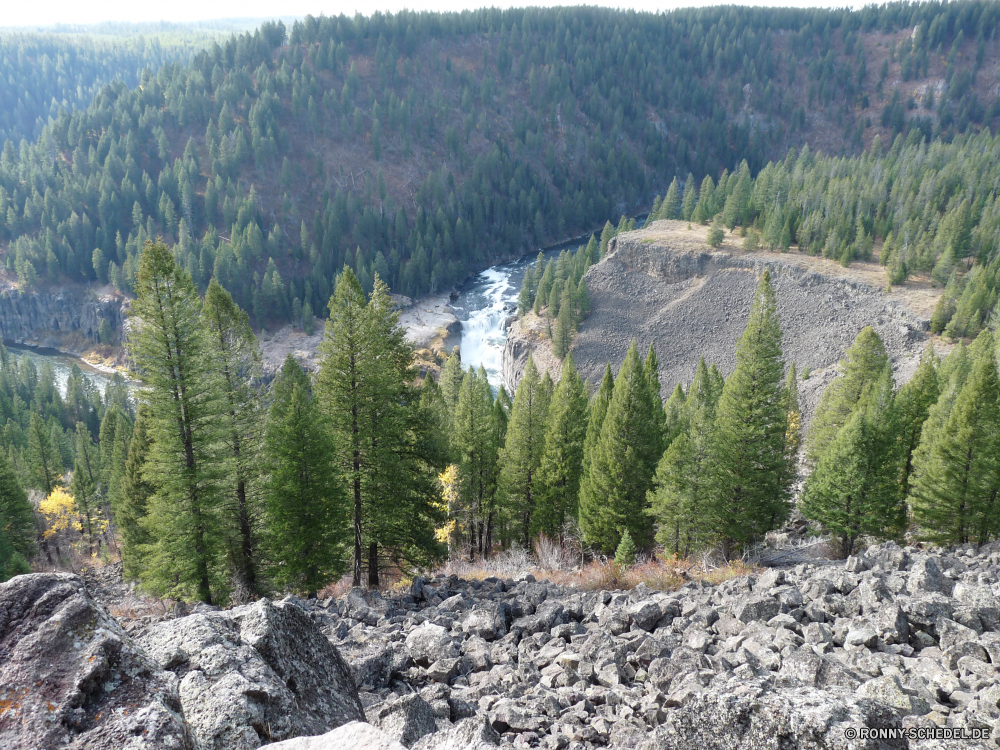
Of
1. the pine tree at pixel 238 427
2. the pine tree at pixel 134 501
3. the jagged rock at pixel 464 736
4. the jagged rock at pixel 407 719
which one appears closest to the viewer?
the jagged rock at pixel 464 736

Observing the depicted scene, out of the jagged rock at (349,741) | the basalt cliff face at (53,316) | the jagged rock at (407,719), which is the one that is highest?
the jagged rock at (349,741)

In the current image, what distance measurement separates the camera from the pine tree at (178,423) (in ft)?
64.0

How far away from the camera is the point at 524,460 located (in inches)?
1400

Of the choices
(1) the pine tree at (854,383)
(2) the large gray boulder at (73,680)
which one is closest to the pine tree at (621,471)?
(1) the pine tree at (854,383)

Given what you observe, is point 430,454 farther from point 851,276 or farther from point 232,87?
point 232,87

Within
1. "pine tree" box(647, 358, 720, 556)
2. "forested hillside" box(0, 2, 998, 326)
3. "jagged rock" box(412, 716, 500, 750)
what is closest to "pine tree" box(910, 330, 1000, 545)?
"pine tree" box(647, 358, 720, 556)

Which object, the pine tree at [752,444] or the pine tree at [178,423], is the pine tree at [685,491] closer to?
→ the pine tree at [752,444]

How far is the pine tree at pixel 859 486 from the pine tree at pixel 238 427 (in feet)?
89.1

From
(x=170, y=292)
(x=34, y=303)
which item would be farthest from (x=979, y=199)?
(x=34, y=303)

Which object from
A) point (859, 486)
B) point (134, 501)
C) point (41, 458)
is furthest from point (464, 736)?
point (41, 458)

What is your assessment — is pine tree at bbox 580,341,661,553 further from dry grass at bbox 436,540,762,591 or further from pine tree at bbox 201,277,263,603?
pine tree at bbox 201,277,263,603

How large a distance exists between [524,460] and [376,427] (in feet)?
49.3

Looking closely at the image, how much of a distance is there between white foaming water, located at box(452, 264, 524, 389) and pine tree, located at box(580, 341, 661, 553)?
206ft

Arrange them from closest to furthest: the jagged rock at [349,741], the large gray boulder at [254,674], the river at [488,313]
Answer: the jagged rock at [349,741], the large gray boulder at [254,674], the river at [488,313]
